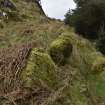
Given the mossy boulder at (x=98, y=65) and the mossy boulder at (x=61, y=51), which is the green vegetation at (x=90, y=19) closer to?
the mossy boulder at (x=98, y=65)

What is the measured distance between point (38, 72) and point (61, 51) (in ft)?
13.6

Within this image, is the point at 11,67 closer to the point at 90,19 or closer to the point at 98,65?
the point at 98,65

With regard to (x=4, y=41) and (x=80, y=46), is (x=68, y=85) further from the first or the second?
(x=80, y=46)

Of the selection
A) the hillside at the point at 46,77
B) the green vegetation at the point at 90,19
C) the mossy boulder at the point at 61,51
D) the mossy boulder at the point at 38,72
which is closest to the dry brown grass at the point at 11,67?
the hillside at the point at 46,77

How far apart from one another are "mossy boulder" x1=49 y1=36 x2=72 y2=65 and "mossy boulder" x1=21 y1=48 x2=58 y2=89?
255 centimetres

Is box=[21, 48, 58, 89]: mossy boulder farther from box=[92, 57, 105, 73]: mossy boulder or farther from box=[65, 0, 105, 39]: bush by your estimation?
box=[65, 0, 105, 39]: bush

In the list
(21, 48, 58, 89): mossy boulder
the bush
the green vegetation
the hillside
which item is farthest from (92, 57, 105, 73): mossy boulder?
the bush

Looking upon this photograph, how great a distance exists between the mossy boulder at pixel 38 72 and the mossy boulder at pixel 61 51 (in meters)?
2.55

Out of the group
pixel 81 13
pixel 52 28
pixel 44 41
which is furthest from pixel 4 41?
pixel 81 13

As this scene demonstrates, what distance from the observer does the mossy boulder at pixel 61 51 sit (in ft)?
47.3

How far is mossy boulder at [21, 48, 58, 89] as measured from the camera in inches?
411

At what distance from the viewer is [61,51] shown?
48.8 feet

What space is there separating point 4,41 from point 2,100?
7.39 metres

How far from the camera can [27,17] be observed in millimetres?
26953
